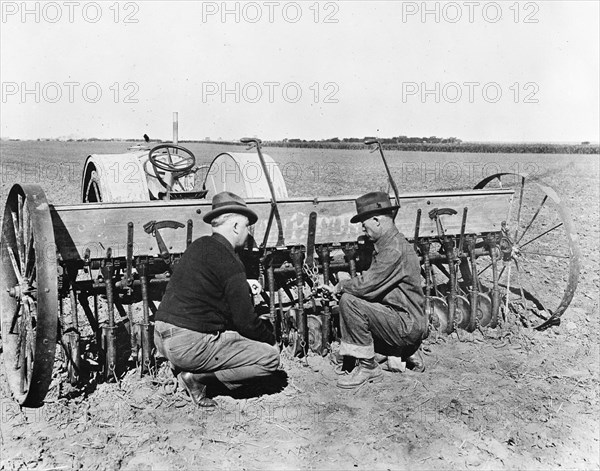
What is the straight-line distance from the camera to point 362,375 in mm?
4699

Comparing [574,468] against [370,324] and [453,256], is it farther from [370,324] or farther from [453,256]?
[453,256]

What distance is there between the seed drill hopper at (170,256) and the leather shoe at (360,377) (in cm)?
58

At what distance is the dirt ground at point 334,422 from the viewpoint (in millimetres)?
3592

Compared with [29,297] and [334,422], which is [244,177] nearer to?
[29,297]

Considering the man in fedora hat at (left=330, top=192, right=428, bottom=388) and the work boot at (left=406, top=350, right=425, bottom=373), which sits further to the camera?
the work boot at (left=406, top=350, right=425, bottom=373)

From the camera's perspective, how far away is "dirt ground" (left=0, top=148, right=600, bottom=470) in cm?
359

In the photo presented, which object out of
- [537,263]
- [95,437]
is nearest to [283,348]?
[95,437]

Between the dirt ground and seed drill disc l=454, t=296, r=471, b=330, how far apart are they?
20.9 inches

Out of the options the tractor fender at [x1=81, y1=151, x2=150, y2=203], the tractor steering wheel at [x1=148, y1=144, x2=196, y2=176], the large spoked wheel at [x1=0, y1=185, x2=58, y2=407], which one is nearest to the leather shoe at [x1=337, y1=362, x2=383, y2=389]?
the large spoked wheel at [x1=0, y1=185, x2=58, y2=407]

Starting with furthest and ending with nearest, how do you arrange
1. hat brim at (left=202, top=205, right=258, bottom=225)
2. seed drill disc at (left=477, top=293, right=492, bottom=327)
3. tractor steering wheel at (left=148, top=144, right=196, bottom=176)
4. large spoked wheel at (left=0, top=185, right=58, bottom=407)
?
tractor steering wheel at (left=148, top=144, right=196, bottom=176), seed drill disc at (left=477, top=293, right=492, bottom=327), hat brim at (left=202, top=205, right=258, bottom=225), large spoked wheel at (left=0, top=185, right=58, bottom=407)

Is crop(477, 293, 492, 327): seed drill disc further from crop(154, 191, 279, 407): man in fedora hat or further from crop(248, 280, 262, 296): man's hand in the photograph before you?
crop(154, 191, 279, 407): man in fedora hat

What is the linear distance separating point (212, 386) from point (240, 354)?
0.53 meters

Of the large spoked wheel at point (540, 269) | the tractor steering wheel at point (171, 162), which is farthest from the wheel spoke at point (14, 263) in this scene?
the large spoked wheel at point (540, 269)

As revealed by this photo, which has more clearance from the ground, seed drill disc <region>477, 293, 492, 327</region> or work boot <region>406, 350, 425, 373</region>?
seed drill disc <region>477, 293, 492, 327</region>
